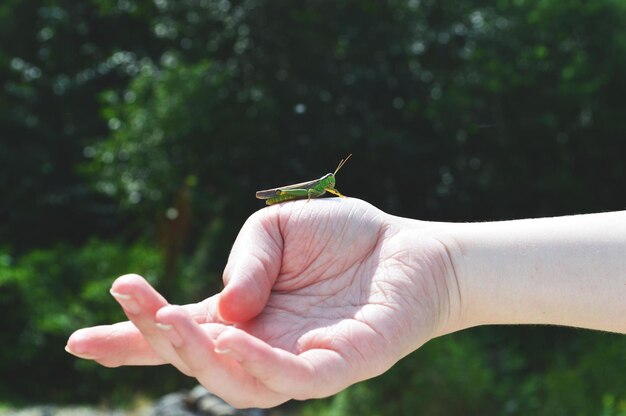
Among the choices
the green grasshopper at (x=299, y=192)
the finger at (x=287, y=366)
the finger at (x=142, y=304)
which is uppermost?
the green grasshopper at (x=299, y=192)

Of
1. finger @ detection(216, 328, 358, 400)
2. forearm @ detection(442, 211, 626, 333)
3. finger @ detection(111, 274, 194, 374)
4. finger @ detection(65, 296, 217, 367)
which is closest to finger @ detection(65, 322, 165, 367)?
finger @ detection(65, 296, 217, 367)

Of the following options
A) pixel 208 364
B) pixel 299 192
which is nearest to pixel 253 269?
pixel 208 364

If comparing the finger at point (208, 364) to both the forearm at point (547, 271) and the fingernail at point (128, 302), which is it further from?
the forearm at point (547, 271)

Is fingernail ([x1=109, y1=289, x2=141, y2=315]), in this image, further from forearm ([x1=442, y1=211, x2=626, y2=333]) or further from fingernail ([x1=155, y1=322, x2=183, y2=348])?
forearm ([x1=442, y1=211, x2=626, y2=333])

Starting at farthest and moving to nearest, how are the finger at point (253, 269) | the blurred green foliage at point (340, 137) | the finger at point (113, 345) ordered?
the blurred green foliage at point (340, 137), the finger at point (253, 269), the finger at point (113, 345)

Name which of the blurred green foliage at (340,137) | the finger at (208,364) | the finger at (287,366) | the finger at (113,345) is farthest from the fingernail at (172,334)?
the blurred green foliage at (340,137)

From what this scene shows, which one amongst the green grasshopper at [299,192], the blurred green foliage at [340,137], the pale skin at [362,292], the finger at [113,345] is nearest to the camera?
the pale skin at [362,292]
